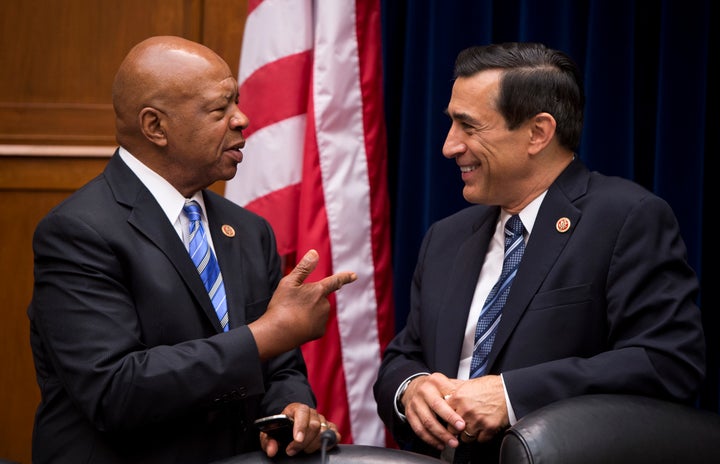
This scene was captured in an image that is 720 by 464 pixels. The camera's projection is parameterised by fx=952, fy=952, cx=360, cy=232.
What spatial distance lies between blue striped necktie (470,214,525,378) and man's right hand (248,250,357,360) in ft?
1.40

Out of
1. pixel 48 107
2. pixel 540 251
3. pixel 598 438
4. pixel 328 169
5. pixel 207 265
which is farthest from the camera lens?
pixel 48 107

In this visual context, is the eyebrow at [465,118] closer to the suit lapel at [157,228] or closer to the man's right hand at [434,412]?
the man's right hand at [434,412]

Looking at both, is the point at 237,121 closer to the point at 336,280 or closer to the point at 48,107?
the point at 336,280

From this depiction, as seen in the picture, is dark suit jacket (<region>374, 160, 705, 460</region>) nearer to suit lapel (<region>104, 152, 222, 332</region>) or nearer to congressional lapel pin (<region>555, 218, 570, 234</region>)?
congressional lapel pin (<region>555, 218, 570, 234</region>)

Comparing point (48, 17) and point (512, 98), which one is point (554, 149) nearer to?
point (512, 98)

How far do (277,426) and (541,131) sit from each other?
0.96 metres

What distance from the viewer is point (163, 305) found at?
1.91 metres

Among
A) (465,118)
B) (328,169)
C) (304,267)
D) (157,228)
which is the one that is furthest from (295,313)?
(328,169)

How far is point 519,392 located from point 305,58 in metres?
1.41

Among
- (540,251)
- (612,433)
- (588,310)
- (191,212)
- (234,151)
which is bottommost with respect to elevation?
(612,433)

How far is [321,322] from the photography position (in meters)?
1.94

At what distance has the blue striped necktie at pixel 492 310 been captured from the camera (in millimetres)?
2178

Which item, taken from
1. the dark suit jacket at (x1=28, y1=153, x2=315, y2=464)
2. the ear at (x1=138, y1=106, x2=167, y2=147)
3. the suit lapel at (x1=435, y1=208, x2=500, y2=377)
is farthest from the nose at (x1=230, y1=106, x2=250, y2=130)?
the suit lapel at (x1=435, y1=208, x2=500, y2=377)

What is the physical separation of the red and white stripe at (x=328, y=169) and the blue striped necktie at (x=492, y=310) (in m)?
0.80
